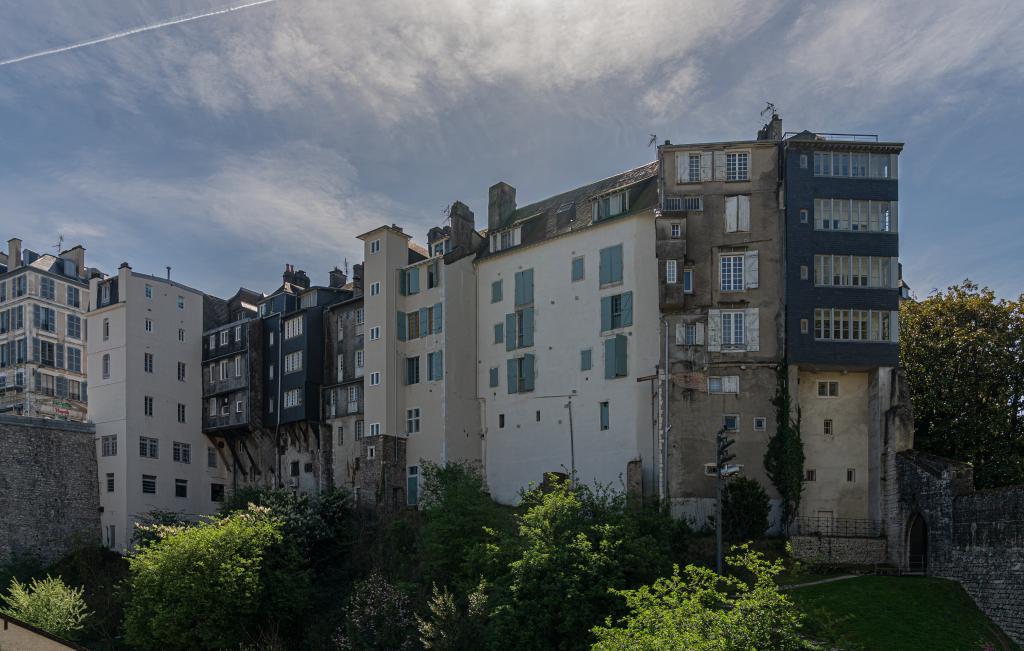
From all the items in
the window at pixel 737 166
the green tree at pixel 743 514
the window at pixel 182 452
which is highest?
the window at pixel 737 166

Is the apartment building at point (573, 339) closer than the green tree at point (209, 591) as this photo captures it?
No

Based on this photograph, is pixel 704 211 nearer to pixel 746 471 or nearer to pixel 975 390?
A: pixel 746 471

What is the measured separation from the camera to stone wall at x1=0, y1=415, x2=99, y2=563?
63.9 metres

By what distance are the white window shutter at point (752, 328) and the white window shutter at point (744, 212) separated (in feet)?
14.3

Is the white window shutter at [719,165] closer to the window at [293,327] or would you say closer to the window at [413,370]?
the window at [413,370]

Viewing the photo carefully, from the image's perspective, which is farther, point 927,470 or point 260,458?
point 260,458

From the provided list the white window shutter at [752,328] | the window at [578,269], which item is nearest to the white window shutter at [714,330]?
the white window shutter at [752,328]

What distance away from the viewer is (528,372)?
58969 millimetres

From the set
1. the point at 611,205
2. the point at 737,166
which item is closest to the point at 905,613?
the point at 737,166

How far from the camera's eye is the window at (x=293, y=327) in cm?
6850

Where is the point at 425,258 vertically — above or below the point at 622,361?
above

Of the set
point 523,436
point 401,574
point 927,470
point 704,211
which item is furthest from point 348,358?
point 927,470

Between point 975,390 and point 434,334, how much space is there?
30.3 meters

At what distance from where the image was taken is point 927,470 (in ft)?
151
